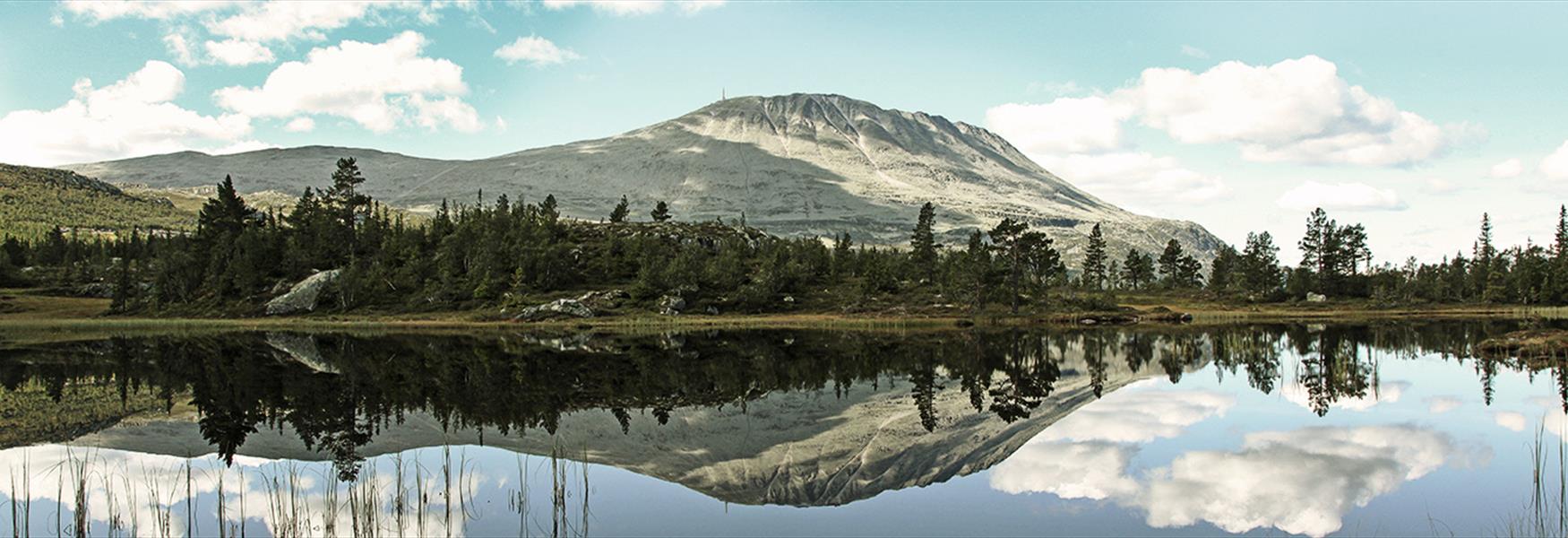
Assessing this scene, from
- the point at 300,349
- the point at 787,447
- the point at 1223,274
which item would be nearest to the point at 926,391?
the point at 787,447

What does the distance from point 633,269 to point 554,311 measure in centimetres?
2820

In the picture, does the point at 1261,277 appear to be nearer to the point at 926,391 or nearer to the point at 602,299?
the point at 602,299

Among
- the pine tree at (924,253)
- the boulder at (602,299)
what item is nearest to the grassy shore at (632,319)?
the boulder at (602,299)

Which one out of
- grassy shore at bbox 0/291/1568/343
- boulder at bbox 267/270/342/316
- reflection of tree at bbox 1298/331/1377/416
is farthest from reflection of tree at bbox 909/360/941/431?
boulder at bbox 267/270/342/316

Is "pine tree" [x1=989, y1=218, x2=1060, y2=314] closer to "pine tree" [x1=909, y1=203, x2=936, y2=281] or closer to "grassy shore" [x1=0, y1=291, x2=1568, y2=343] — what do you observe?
"grassy shore" [x1=0, y1=291, x2=1568, y2=343]

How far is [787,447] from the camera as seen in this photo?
1067 inches

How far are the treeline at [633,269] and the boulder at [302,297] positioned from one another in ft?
9.20

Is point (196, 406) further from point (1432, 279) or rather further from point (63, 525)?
point (1432, 279)

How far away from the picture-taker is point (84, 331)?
101188mm

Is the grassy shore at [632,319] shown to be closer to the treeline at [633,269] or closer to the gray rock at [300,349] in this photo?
the treeline at [633,269]

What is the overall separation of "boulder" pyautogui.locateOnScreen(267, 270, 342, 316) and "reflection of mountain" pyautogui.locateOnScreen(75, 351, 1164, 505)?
110 metres

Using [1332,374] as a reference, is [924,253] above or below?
above

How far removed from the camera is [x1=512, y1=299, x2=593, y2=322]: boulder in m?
122

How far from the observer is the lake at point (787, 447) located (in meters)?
17.8
